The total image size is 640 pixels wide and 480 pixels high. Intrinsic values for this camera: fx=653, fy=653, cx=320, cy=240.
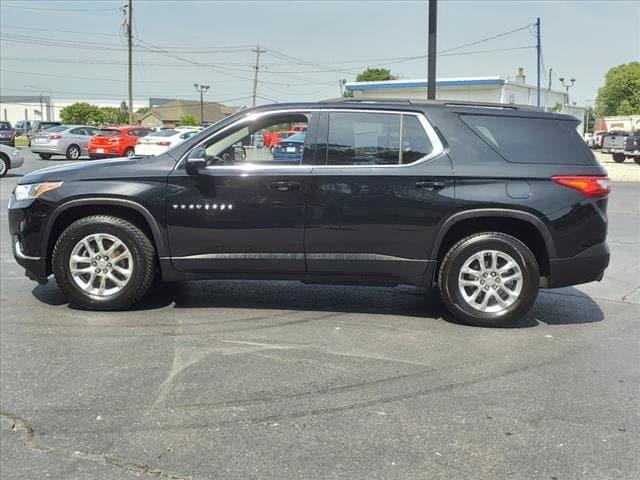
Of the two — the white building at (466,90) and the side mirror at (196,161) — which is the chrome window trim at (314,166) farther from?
the white building at (466,90)

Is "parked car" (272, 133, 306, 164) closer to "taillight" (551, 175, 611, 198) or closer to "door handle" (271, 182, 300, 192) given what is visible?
"door handle" (271, 182, 300, 192)

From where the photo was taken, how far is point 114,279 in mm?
5543

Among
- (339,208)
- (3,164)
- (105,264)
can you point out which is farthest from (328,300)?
(3,164)

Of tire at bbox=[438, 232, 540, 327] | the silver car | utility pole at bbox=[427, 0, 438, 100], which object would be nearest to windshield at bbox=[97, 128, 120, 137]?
the silver car

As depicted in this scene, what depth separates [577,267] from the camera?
5289 millimetres

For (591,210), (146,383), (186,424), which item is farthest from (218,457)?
(591,210)

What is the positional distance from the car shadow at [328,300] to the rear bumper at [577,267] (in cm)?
45

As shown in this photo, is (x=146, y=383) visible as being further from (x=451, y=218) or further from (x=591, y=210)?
(x=591, y=210)

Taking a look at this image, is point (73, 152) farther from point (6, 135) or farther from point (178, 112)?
point (178, 112)

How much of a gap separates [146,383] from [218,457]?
1.08m

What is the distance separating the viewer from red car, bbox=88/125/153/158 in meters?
25.7

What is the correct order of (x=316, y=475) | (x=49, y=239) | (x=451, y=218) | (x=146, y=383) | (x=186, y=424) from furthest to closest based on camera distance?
1. (x=49, y=239)
2. (x=451, y=218)
3. (x=146, y=383)
4. (x=186, y=424)
5. (x=316, y=475)

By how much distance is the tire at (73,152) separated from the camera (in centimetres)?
2828

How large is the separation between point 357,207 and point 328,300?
1.26 metres
